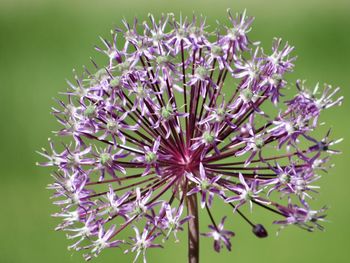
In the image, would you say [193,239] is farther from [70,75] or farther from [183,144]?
[70,75]

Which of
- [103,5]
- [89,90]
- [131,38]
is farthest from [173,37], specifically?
[103,5]

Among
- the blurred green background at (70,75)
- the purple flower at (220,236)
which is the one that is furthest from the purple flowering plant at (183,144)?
the blurred green background at (70,75)

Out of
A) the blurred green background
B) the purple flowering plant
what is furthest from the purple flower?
the blurred green background

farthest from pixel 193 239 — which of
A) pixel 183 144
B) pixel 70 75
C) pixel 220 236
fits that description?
pixel 70 75

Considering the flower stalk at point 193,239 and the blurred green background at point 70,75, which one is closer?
the flower stalk at point 193,239

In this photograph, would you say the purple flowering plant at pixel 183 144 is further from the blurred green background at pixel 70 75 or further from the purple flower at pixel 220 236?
the blurred green background at pixel 70 75
